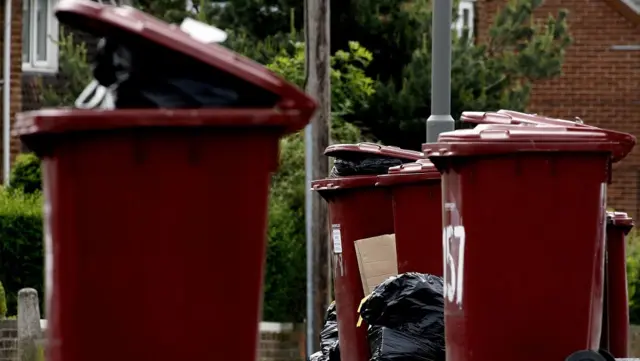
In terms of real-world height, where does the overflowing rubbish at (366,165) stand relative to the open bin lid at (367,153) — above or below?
below

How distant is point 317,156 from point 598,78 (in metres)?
12.4

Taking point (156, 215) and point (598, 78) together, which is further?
point (598, 78)

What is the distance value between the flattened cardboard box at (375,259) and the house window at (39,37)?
1800 cm

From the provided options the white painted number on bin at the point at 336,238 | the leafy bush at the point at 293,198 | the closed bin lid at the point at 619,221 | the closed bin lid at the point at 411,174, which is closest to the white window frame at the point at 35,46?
the leafy bush at the point at 293,198

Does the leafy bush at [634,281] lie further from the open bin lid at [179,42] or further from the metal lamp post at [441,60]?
the open bin lid at [179,42]

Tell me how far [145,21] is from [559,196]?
226 centimetres

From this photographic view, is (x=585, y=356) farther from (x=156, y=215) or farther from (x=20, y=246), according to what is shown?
(x=20, y=246)

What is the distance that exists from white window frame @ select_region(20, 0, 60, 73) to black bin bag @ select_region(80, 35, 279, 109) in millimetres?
21645

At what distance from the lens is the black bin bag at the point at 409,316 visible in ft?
25.3

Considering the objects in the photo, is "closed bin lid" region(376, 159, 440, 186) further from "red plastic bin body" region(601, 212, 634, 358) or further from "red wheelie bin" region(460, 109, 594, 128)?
"red plastic bin body" region(601, 212, 634, 358)

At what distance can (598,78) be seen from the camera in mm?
28484

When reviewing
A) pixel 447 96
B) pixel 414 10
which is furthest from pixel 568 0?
pixel 447 96

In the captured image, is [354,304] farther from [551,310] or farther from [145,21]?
[145,21]

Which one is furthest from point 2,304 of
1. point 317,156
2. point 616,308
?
point 616,308
